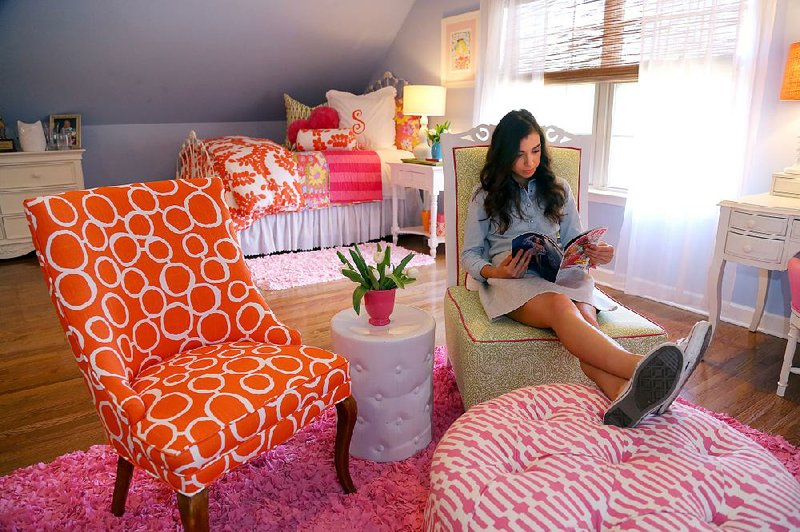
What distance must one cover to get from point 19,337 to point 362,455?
1.99 meters

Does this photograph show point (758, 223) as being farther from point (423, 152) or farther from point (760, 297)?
point (423, 152)

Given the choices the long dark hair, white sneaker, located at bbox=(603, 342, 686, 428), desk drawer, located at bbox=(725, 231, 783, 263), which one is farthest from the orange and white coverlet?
desk drawer, located at bbox=(725, 231, 783, 263)

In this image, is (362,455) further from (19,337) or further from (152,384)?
(19,337)

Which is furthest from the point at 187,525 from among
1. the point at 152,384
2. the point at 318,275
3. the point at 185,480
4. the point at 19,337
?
the point at 318,275

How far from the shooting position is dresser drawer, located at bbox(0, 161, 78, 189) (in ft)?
13.4

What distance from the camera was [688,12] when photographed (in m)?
2.83

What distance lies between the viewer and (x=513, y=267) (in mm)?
1852

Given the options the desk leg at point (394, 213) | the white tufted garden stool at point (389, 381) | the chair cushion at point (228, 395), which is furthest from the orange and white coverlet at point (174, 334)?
the desk leg at point (394, 213)

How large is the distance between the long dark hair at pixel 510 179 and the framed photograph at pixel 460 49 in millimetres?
2486

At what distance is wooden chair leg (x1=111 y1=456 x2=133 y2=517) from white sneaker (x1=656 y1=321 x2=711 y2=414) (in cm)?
133

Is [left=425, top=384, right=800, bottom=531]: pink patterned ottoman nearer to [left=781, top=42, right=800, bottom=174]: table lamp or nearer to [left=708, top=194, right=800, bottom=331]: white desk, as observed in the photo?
[left=708, top=194, right=800, bottom=331]: white desk

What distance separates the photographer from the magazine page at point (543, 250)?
5.66 feet

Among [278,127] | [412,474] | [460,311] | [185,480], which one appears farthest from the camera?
[278,127]

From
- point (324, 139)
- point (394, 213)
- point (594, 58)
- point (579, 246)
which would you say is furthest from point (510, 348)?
point (324, 139)
